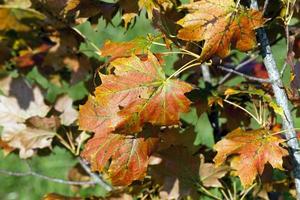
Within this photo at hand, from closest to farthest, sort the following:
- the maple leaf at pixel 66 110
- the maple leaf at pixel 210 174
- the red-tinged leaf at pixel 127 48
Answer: the red-tinged leaf at pixel 127 48, the maple leaf at pixel 210 174, the maple leaf at pixel 66 110

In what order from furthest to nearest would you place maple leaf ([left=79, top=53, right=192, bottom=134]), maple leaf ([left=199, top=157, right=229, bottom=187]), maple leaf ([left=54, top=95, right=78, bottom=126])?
maple leaf ([left=54, top=95, right=78, bottom=126]) → maple leaf ([left=199, top=157, right=229, bottom=187]) → maple leaf ([left=79, top=53, right=192, bottom=134])

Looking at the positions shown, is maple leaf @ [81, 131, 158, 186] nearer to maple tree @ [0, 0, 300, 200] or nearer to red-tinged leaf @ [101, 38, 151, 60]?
maple tree @ [0, 0, 300, 200]

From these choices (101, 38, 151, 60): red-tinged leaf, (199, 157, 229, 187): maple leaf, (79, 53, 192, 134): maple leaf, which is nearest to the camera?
(79, 53, 192, 134): maple leaf

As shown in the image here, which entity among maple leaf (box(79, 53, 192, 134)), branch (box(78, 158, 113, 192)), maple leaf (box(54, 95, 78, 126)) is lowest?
branch (box(78, 158, 113, 192))

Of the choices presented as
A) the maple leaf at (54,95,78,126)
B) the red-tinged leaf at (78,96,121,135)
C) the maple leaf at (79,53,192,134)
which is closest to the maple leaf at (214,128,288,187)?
the maple leaf at (79,53,192,134)

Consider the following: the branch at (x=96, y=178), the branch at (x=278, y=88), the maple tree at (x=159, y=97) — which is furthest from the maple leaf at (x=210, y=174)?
the branch at (x=96, y=178)

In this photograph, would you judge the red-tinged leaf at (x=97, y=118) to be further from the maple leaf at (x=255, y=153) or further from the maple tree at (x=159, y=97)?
the maple leaf at (x=255, y=153)

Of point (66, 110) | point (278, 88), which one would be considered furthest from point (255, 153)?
point (66, 110)

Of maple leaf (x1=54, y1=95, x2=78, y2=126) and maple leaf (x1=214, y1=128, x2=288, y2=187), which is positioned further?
maple leaf (x1=54, y1=95, x2=78, y2=126)

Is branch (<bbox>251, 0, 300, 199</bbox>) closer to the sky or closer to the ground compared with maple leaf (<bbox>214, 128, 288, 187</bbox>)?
closer to the sky
